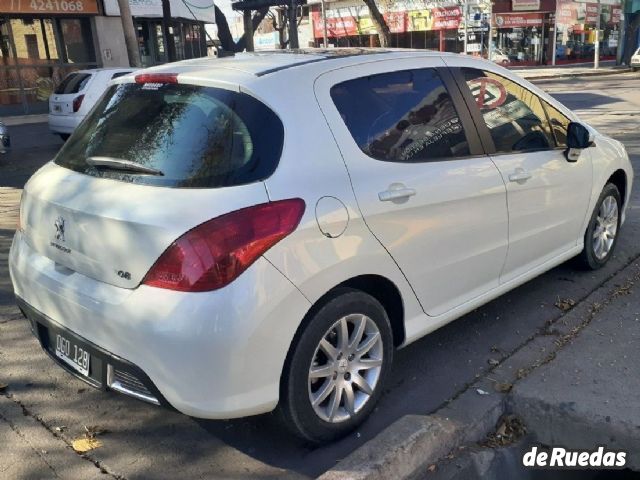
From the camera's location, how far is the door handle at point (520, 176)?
3572 mm

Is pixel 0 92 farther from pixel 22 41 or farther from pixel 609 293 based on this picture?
pixel 609 293

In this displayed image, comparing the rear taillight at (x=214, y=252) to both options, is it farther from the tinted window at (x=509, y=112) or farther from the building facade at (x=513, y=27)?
the building facade at (x=513, y=27)

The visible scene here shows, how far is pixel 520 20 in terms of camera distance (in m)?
38.1

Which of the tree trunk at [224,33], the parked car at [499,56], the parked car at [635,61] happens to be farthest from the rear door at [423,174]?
the parked car at [499,56]


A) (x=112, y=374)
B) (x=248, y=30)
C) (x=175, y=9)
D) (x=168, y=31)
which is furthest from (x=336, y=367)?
(x=175, y=9)

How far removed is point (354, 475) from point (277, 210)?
109 centimetres

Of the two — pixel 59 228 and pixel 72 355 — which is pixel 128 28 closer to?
pixel 59 228

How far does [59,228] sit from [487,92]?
246 centimetres

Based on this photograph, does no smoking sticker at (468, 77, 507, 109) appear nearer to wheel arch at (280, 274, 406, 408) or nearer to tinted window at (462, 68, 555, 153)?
tinted window at (462, 68, 555, 153)

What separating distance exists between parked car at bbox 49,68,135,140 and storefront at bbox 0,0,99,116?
6440 mm

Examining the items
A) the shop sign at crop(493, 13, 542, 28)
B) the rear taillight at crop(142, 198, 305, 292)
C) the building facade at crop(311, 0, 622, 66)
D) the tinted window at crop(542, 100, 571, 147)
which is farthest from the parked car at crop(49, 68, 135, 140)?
the shop sign at crop(493, 13, 542, 28)

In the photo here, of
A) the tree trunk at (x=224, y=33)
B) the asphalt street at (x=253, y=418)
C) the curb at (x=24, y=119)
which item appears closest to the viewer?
the asphalt street at (x=253, y=418)

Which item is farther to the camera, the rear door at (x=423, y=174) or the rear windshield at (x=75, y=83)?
the rear windshield at (x=75, y=83)

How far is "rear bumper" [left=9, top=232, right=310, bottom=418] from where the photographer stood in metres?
2.31
